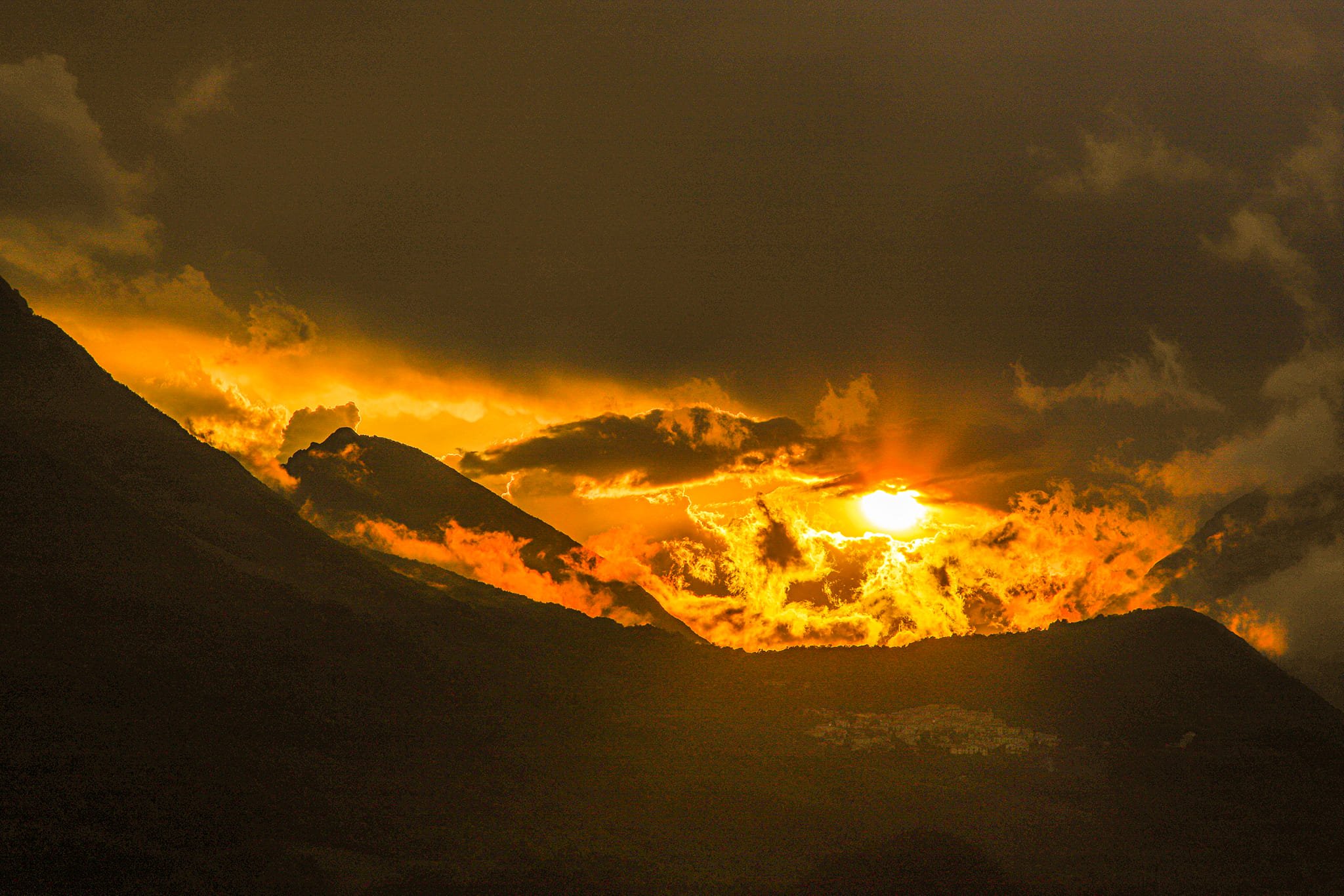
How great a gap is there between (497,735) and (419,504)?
110 m

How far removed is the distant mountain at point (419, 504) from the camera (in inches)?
6521

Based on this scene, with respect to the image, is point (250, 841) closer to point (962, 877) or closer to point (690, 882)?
point (690, 882)

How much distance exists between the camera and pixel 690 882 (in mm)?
46656

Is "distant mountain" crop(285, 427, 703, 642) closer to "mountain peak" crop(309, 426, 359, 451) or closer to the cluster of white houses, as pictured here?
"mountain peak" crop(309, 426, 359, 451)

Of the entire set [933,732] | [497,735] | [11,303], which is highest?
[11,303]

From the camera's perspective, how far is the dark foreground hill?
4506 centimetres

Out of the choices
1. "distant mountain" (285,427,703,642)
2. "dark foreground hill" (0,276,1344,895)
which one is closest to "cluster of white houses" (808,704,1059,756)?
"dark foreground hill" (0,276,1344,895)

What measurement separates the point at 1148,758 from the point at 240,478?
265 ft

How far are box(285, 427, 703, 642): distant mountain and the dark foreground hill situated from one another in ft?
239

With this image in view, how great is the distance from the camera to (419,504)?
169 m

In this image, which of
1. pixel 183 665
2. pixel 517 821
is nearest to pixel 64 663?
pixel 183 665

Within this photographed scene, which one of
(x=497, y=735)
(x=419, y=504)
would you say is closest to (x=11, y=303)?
(x=497, y=735)

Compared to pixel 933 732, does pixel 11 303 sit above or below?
above

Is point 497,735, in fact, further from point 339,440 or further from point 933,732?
point 339,440
